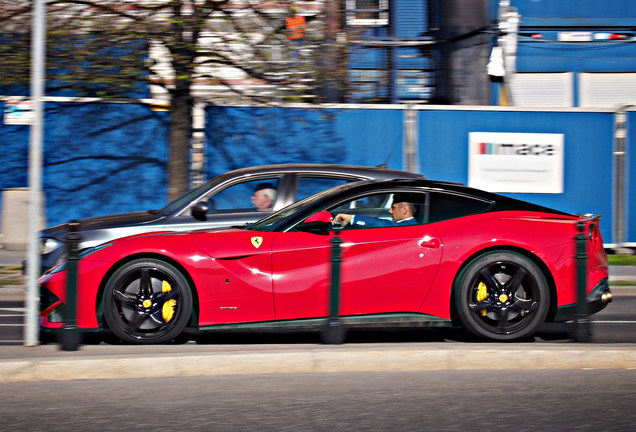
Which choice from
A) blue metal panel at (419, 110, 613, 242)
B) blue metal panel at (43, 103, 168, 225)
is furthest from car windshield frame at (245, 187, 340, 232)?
blue metal panel at (43, 103, 168, 225)

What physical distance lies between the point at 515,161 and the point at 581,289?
820 cm

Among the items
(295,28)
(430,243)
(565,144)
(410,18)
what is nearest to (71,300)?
(430,243)

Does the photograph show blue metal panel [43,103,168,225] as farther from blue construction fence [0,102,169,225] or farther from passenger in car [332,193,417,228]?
passenger in car [332,193,417,228]

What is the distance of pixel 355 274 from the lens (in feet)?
22.3

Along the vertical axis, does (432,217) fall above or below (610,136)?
below

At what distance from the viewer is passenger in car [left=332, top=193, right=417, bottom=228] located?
7.10 m

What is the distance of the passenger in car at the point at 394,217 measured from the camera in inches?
279

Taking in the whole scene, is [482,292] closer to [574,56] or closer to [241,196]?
[241,196]

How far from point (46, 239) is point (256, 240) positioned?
353cm

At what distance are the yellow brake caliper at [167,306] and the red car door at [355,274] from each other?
819 mm

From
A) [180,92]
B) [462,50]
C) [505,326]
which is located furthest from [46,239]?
[462,50]

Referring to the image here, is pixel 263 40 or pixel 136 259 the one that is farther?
pixel 263 40

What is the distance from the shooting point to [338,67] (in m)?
12.6

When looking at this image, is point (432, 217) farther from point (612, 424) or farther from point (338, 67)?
point (338, 67)
